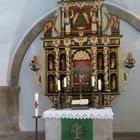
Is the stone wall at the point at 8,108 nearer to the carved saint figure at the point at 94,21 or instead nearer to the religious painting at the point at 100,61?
the religious painting at the point at 100,61

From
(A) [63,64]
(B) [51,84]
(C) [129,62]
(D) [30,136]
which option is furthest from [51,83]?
(C) [129,62]

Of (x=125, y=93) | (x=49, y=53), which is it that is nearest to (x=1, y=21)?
(x=49, y=53)

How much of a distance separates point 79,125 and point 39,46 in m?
3.21

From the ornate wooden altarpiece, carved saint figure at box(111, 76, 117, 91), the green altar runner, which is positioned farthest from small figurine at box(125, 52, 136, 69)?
the green altar runner

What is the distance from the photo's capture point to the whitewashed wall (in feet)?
28.0

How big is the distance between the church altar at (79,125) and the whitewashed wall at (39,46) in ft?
7.49

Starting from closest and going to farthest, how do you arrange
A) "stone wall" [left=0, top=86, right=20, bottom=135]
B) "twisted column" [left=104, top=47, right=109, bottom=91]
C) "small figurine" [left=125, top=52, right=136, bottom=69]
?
"twisted column" [left=104, top=47, right=109, bottom=91], "small figurine" [left=125, top=52, right=136, bottom=69], "stone wall" [left=0, top=86, right=20, bottom=135]

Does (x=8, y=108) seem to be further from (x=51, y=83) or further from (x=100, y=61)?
(x=100, y=61)

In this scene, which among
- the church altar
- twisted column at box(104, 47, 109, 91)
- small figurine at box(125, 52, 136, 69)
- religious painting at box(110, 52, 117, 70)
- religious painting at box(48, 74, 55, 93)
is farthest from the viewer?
small figurine at box(125, 52, 136, 69)

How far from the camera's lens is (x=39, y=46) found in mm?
8984

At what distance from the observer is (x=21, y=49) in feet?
29.2

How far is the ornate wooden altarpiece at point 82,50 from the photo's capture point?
25.1 ft

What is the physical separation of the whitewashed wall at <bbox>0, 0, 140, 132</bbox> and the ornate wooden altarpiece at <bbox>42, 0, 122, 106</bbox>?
103 cm

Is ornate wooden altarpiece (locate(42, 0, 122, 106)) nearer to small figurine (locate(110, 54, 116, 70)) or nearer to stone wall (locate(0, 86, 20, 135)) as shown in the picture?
small figurine (locate(110, 54, 116, 70))
